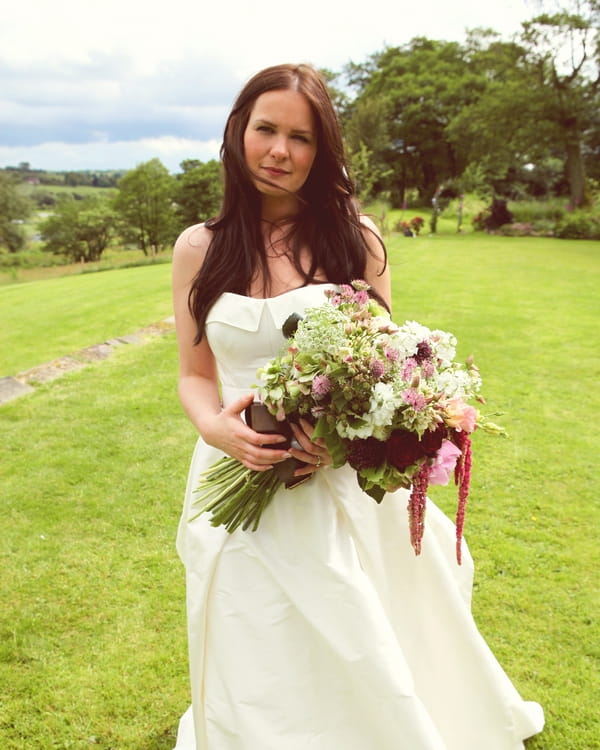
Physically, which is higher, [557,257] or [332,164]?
[332,164]

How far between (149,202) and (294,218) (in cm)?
6135

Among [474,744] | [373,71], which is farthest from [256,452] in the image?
[373,71]

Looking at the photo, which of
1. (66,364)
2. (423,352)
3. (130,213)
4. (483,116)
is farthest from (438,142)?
(423,352)

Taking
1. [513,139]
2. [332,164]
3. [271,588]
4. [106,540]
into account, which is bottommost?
[106,540]

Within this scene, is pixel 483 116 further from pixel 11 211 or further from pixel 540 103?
pixel 11 211

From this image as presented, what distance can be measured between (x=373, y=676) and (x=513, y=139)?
113ft

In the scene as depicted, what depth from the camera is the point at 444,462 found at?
198 centimetres

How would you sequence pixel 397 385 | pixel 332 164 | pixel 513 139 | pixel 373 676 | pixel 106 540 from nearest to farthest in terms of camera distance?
pixel 397 385 → pixel 373 676 → pixel 332 164 → pixel 106 540 → pixel 513 139

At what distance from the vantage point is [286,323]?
213cm

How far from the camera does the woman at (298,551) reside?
7.14ft

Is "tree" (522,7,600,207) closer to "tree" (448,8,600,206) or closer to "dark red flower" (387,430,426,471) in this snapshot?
"tree" (448,8,600,206)

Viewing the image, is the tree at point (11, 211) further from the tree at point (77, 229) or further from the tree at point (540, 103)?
the tree at point (540, 103)

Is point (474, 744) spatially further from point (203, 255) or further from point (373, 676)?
point (203, 255)

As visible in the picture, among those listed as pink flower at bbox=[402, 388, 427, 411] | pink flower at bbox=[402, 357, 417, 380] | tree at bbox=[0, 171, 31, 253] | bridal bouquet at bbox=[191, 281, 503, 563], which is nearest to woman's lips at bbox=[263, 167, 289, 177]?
bridal bouquet at bbox=[191, 281, 503, 563]
